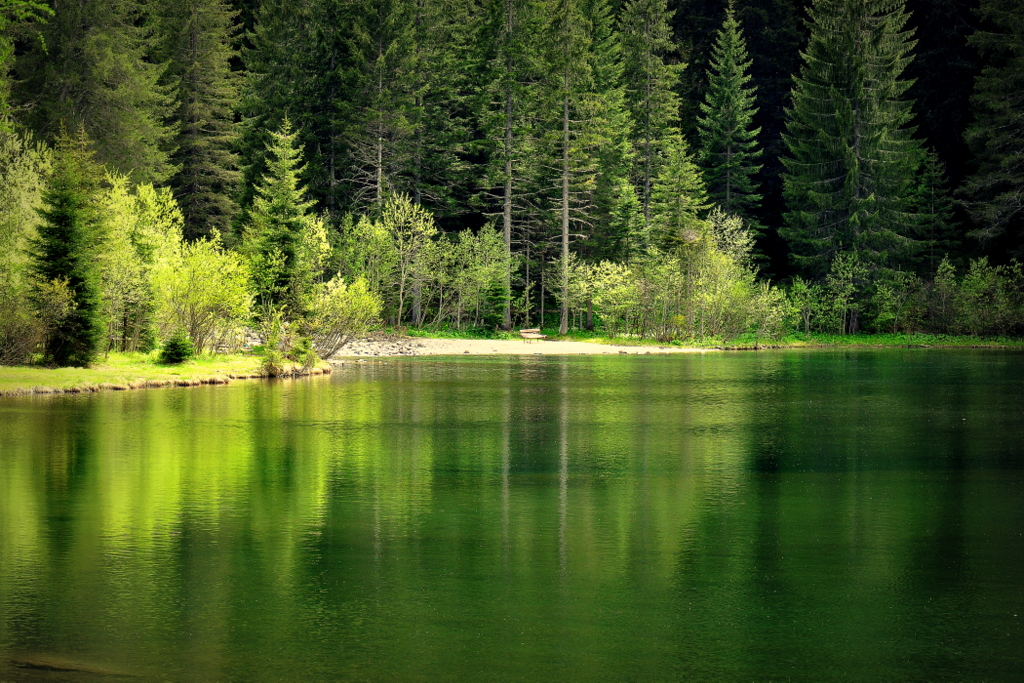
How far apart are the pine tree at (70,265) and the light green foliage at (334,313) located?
7.15 metres

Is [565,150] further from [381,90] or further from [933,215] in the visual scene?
[933,215]

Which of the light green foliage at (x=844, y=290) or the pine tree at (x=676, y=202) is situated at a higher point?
the pine tree at (x=676, y=202)

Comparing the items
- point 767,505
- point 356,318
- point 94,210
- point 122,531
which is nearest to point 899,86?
point 356,318

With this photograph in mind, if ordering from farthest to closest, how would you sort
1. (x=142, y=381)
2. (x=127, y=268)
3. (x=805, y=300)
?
(x=805, y=300) → (x=127, y=268) → (x=142, y=381)

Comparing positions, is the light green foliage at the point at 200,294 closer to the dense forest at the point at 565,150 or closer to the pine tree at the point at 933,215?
the dense forest at the point at 565,150

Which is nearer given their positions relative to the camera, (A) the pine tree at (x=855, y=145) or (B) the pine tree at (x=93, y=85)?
(B) the pine tree at (x=93, y=85)

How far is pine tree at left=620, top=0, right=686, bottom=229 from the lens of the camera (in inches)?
2724

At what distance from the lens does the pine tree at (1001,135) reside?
65.1 meters

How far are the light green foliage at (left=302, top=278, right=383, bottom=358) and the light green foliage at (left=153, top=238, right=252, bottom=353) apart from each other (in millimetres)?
2235

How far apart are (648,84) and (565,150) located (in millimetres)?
10698

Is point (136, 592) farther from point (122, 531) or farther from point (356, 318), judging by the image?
point (356, 318)

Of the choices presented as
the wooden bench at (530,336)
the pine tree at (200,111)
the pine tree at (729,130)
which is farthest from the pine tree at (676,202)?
the pine tree at (200,111)

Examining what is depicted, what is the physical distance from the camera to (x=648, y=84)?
69.9 meters

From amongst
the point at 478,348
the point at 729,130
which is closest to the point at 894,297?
A: the point at 729,130
